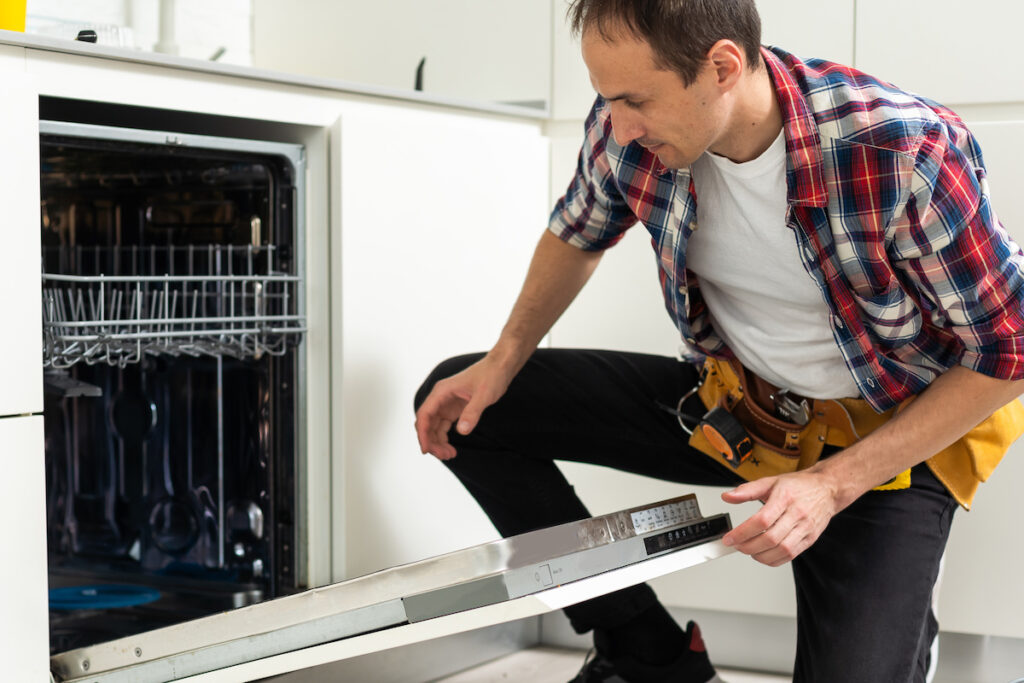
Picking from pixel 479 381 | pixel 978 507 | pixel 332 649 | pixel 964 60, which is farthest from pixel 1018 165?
pixel 332 649

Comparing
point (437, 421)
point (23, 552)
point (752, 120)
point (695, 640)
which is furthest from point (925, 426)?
point (23, 552)

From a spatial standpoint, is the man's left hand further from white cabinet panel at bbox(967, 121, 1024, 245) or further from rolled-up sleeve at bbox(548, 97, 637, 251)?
white cabinet panel at bbox(967, 121, 1024, 245)

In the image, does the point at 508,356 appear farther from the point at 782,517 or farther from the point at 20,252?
the point at 20,252

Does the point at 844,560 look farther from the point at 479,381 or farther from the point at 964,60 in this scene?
the point at 964,60

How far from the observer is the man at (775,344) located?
45.4 inches

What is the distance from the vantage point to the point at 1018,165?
5.16 ft

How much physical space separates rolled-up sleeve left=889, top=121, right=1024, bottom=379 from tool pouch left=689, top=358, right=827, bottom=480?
26 centimetres

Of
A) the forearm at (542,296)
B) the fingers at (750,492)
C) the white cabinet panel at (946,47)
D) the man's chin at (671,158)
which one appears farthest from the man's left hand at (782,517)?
the white cabinet panel at (946,47)

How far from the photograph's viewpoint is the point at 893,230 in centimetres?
117

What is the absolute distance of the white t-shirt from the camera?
4.17ft

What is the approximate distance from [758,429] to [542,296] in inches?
12.6

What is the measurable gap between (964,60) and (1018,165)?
169 millimetres

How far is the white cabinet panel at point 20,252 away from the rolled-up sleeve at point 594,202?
2.09 feet

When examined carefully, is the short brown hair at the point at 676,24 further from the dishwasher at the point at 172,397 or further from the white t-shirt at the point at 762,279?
the dishwasher at the point at 172,397
